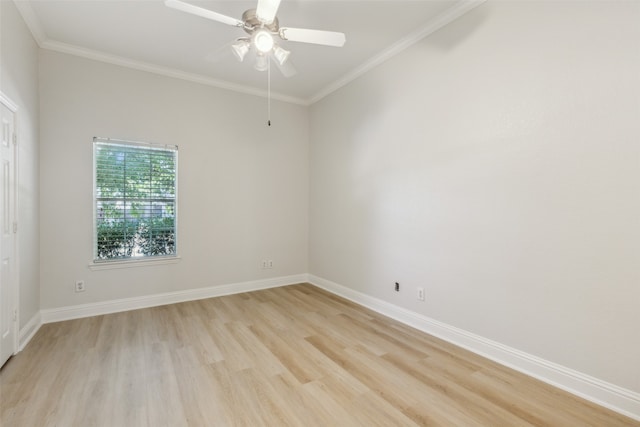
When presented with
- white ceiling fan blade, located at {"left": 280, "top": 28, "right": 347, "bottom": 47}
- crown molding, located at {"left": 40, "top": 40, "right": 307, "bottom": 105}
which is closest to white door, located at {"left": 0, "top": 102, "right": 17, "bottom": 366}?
crown molding, located at {"left": 40, "top": 40, "right": 307, "bottom": 105}

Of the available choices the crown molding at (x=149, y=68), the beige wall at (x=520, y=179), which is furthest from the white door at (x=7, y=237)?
the beige wall at (x=520, y=179)

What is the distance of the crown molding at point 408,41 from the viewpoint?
8.42ft

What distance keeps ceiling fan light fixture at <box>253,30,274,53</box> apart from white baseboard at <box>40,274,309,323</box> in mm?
3169

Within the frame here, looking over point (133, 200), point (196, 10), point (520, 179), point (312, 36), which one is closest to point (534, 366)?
point (520, 179)

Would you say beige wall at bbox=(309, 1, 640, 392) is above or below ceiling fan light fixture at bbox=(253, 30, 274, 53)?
below

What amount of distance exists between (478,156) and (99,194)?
4073mm

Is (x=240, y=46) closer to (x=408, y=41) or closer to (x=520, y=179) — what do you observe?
(x=408, y=41)

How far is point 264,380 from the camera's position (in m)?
2.13

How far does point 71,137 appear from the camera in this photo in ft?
10.7

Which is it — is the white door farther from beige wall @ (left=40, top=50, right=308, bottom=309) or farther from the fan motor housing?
the fan motor housing

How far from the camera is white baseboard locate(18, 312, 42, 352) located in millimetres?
2572

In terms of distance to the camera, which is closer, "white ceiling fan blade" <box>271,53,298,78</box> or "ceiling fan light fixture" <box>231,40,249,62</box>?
"ceiling fan light fixture" <box>231,40,249,62</box>

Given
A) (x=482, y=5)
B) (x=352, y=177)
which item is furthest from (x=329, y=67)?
(x=482, y=5)

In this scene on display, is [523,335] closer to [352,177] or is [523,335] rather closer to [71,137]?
[352,177]
